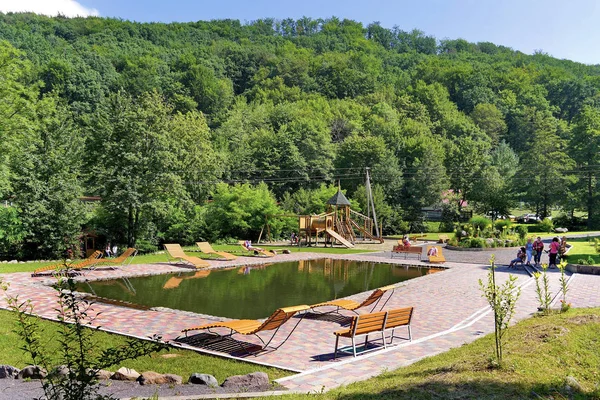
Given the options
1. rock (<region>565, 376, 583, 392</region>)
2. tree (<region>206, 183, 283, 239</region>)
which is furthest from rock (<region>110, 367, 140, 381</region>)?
tree (<region>206, 183, 283, 239</region>)

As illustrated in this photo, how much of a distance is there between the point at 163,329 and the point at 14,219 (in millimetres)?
17454

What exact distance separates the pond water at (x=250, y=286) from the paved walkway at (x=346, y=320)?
131 centimetres

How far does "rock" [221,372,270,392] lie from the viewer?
6.06 m

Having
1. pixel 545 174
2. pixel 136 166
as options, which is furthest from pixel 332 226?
pixel 545 174

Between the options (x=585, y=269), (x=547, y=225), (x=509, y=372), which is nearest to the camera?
(x=509, y=372)

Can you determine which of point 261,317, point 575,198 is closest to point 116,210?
point 261,317

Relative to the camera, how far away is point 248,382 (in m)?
6.20

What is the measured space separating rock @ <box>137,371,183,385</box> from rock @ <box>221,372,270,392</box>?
0.61 m

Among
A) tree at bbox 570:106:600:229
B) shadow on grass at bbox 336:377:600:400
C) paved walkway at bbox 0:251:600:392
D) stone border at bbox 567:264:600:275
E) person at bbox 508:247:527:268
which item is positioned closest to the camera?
shadow on grass at bbox 336:377:600:400

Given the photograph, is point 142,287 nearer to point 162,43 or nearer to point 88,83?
point 88,83

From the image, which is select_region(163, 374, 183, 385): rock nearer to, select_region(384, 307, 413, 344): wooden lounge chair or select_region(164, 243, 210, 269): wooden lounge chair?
select_region(384, 307, 413, 344): wooden lounge chair

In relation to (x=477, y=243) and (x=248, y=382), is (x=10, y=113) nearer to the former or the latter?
(x=248, y=382)

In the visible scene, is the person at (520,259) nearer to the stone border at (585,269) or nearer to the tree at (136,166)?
the stone border at (585,269)

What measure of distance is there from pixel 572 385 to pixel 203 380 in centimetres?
421
